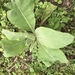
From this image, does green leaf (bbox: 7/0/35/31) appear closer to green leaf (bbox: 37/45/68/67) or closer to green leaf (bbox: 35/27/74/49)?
green leaf (bbox: 35/27/74/49)

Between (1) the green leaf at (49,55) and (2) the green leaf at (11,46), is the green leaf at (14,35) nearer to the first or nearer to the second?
(2) the green leaf at (11,46)

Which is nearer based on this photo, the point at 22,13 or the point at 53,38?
the point at 53,38

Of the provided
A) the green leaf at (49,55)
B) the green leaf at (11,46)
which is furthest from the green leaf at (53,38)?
the green leaf at (11,46)

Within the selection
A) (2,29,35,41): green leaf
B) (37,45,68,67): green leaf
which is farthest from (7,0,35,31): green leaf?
(37,45,68,67): green leaf

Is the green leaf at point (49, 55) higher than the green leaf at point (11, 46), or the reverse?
the green leaf at point (11, 46)

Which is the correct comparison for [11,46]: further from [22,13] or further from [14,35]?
[22,13]

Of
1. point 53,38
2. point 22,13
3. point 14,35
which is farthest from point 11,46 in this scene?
point 53,38
